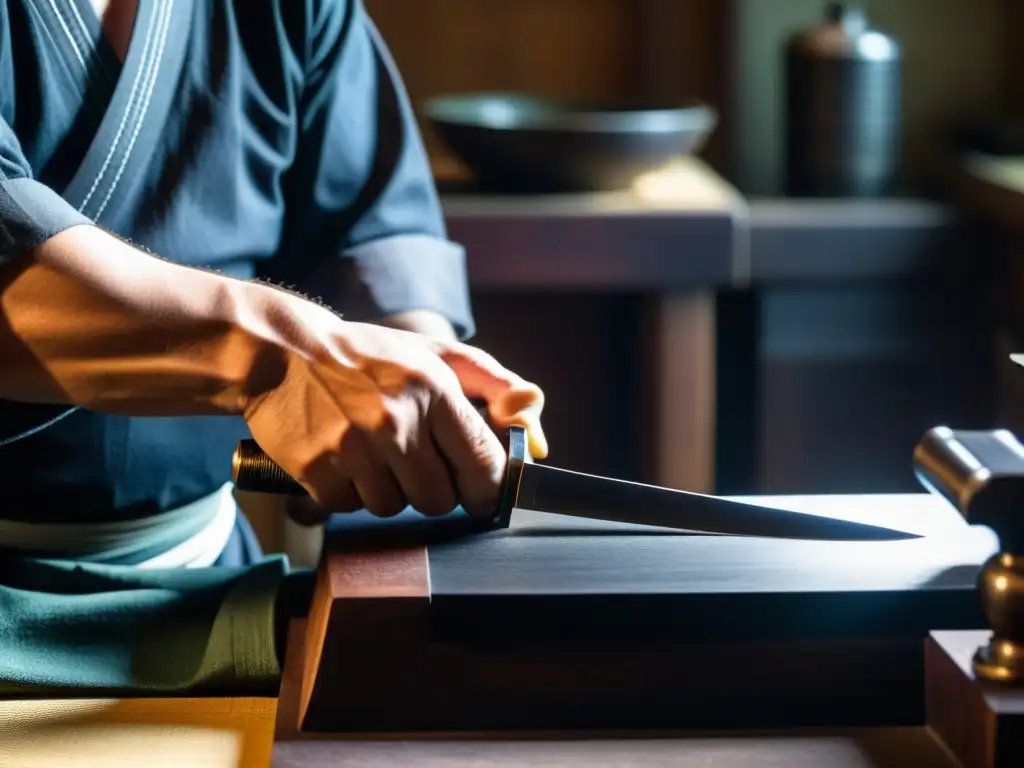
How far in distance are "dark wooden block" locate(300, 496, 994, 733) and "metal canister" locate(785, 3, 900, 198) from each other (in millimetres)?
1375

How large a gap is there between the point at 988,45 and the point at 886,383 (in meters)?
0.60

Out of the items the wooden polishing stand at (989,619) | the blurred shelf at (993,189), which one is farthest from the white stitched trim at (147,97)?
the blurred shelf at (993,189)

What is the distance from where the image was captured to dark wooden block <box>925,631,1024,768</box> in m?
0.61

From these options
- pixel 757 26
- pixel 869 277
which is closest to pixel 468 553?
pixel 869 277

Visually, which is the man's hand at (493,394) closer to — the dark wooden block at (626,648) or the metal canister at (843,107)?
the dark wooden block at (626,648)

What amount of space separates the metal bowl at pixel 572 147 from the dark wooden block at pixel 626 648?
1.17 meters

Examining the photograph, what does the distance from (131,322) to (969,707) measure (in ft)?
1.53

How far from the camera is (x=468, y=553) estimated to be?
76 cm

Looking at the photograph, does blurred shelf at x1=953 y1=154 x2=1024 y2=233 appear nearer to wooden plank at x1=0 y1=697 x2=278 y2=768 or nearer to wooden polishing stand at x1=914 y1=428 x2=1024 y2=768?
wooden polishing stand at x1=914 y1=428 x2=1024 y2=768

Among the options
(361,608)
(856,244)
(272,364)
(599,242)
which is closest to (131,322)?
(272,364)

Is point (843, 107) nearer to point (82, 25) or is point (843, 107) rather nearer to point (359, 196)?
point (359, 196)

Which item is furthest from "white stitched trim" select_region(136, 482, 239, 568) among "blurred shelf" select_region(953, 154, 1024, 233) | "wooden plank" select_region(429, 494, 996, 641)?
"blurred shelf" select_region(953, 154, 1024, 233)

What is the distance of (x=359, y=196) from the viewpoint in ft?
3.93

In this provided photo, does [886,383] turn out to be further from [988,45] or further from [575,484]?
[575,484]
